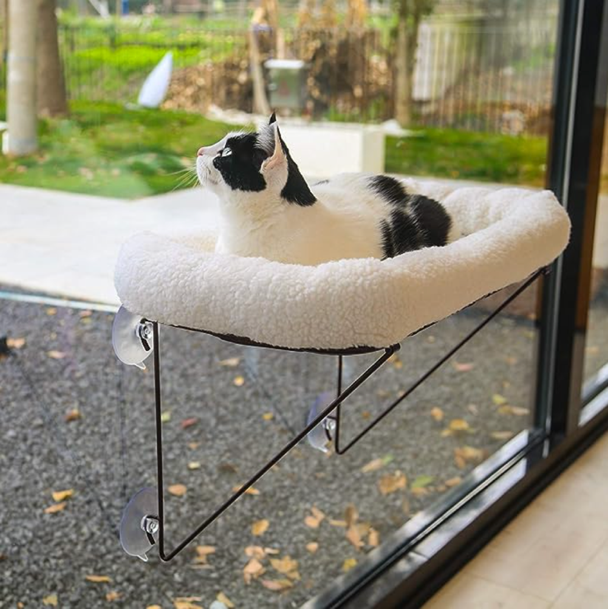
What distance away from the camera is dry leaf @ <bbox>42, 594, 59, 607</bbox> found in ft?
4.25

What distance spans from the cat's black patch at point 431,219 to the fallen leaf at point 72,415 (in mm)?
604

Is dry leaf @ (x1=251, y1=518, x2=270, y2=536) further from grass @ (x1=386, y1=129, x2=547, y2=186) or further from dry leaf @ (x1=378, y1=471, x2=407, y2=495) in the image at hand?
grass @ (x1=386, y1=129, x2=547, y2=186)

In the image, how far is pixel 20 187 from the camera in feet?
3.90

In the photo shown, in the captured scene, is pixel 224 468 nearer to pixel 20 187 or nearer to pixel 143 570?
pixel 143 570

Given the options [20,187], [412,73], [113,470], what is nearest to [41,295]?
[20,187]

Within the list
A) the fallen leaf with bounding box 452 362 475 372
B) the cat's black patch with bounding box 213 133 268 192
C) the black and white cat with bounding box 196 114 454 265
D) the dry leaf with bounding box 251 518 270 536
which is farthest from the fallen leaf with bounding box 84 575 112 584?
the fallen leaf with bounding box 452 362 475 372

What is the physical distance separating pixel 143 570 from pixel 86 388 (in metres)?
Result: 0.32

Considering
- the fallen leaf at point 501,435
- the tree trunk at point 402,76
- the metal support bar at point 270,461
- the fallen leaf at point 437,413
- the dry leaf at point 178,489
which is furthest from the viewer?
the fallen leaf at point 501,435

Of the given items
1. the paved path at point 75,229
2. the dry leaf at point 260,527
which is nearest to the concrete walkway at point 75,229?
the paved path at point 75,229

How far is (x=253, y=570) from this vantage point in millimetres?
1621

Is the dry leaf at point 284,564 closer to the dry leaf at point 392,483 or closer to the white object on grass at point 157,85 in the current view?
the dry leaf at point 392,483

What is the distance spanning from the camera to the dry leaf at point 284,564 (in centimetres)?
167

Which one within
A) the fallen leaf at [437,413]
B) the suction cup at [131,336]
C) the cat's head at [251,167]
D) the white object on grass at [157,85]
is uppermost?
the white object on grass at [157,85]

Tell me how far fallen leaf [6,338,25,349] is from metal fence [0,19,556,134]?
13.8 inches
